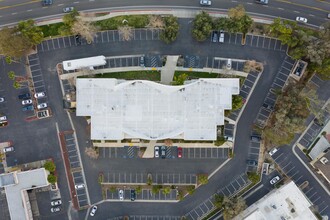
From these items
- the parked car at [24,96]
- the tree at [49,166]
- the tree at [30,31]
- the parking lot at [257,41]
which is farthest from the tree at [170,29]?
the tree at [49,166]

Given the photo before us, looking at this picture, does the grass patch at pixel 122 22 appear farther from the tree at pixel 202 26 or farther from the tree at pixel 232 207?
the tree at pixel 232 207

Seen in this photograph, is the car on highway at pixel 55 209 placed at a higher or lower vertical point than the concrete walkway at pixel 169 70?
lower

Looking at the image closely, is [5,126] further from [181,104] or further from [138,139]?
[181,104]

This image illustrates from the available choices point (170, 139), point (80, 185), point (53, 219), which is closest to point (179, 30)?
point (170, 139)

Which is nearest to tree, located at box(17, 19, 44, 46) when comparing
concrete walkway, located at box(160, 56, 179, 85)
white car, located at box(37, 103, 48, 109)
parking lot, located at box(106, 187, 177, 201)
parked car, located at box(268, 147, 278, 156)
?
white car, located at box(37, 103, 48, 109)

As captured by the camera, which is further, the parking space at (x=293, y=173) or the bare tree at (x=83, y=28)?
the parking space at (x=293, y=173)

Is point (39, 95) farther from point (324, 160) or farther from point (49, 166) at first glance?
point (324, 160)
